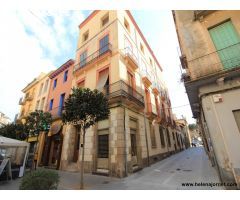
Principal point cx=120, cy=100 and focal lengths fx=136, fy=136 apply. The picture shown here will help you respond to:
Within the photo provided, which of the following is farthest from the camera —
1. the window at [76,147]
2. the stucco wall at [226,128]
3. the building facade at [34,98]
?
the building facade at [34,98]

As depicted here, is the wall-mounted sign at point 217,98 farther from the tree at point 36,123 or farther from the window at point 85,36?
the window at point 85,36

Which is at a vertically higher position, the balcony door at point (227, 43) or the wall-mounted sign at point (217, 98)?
the balcony door at point (227, 43)

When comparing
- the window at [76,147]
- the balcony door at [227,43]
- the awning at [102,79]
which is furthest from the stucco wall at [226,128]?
→ the window at [76,147]

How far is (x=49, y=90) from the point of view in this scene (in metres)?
16.0

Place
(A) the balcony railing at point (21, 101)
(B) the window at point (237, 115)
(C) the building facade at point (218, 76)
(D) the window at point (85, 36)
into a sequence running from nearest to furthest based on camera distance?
(C) the building facade at point (218, 76) → (B) the window at point (237, 115) → (D) the window at point (85, 36) → (A) the balcony railing at point (21, 101)

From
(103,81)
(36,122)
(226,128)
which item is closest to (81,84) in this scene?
(103,81)

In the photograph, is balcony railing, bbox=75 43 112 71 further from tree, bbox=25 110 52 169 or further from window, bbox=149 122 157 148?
window, bbox=149 122 157 148

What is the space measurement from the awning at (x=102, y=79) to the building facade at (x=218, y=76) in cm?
524

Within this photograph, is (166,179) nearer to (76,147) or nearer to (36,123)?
(76,147)

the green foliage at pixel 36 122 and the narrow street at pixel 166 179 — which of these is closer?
the narrow street at pixel 166 179

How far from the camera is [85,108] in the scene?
19.7 feet

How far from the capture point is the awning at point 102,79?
9.64m

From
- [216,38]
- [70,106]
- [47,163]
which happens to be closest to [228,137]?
[216,38]

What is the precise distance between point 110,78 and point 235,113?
707 centimetres
